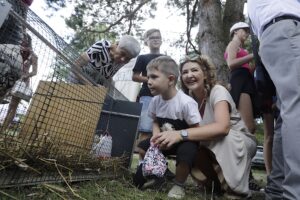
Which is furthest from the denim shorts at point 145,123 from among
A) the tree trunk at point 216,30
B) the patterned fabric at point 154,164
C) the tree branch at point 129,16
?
the tree branch at point 129,16

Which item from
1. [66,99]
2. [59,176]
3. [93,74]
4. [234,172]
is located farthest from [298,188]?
[93,74]

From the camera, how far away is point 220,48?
4867 mm

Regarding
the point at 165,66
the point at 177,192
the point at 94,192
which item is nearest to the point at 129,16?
the point at 165,66

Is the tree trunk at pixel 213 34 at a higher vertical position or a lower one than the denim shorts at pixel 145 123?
higher

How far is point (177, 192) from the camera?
81.5 inches

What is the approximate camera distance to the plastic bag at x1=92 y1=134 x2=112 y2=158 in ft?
8.10

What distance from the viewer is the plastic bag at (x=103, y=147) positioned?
2.47m

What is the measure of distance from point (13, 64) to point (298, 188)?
1234 millimetres

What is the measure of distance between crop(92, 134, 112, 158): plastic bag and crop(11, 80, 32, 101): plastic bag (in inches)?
29.0

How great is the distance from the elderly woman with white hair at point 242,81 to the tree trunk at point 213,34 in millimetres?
1620

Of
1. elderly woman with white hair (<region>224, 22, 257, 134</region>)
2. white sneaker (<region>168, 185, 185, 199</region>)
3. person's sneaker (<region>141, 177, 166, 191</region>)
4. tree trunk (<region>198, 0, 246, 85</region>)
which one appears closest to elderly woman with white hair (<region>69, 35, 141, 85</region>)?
elderly woman with white hair (<region>224, 22, 257, 134</region>)

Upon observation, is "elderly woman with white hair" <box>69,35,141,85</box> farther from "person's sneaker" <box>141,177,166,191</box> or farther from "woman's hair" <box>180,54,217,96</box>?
"person's sneaker" <box>141,177,166,191</box>

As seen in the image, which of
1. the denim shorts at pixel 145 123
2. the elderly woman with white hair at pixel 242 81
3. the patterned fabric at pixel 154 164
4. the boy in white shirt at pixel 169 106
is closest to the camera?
the patterned fabric at pixel 154 164

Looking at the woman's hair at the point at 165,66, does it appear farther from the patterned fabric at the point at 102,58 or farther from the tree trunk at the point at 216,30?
the tree trunk at the point at 216,30
